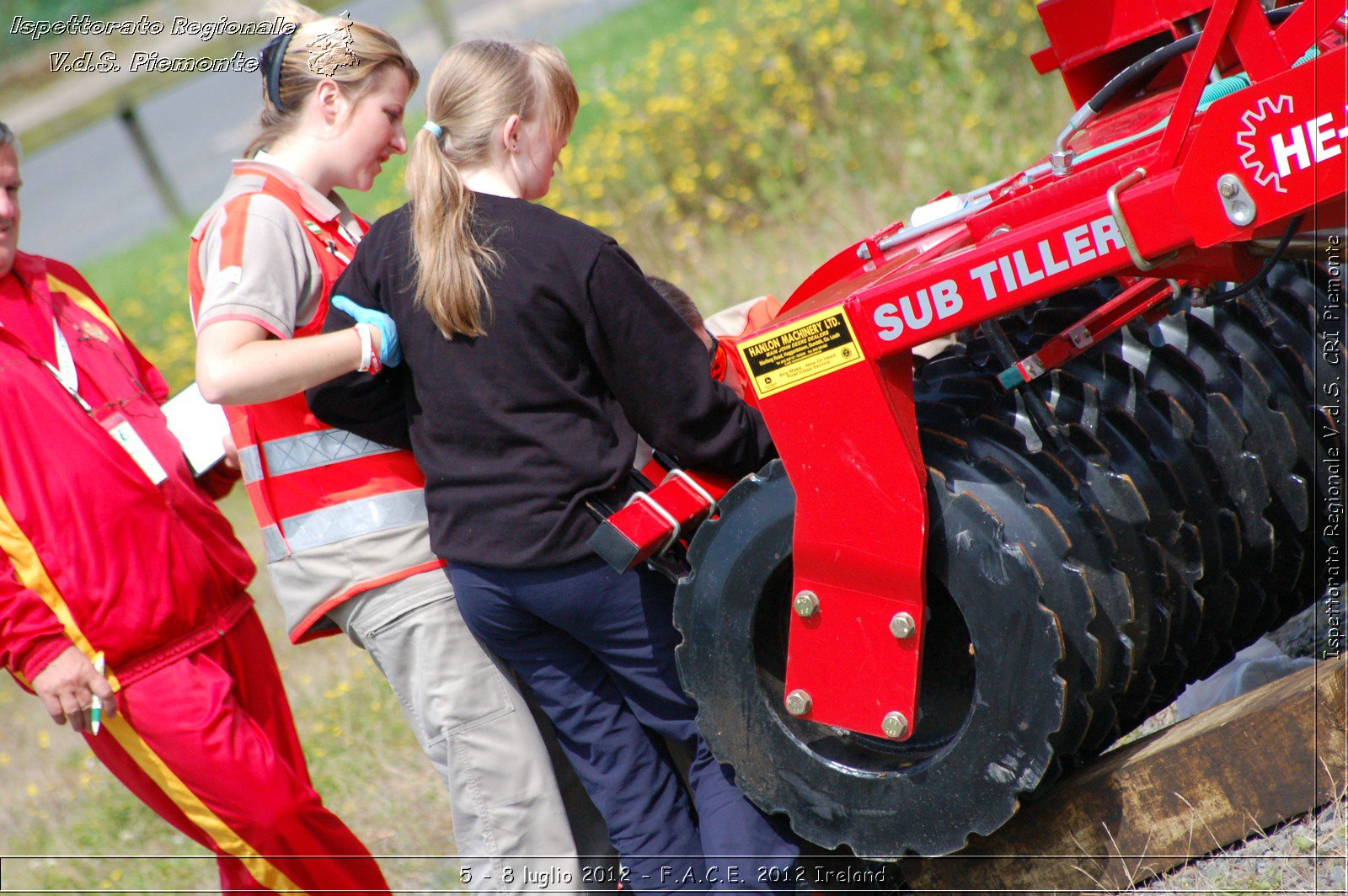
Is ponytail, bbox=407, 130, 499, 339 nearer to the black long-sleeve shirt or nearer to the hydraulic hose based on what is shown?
the black long-sleeve shirt

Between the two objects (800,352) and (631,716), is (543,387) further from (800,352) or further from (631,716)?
(631,716)

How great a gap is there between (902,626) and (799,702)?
10.5 inches

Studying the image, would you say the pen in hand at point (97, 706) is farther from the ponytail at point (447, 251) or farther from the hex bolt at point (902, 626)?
the hex bolt at point (902, 626)

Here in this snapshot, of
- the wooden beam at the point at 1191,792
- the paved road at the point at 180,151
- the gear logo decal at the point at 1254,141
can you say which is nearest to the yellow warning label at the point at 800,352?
the gear logo decal at the point at 1254,141

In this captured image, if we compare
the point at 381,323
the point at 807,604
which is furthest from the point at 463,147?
the point at 807,604

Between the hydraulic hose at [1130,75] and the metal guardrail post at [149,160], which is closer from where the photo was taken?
the hydraulic hose at [1130,75]

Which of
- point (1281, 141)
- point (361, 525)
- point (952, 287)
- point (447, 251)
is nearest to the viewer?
point (1281, 141)

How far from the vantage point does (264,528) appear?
2543 mm

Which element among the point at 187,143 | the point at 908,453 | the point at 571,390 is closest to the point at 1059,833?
the point at 908,453

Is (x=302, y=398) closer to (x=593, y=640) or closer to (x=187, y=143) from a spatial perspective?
(x=593, y=640)

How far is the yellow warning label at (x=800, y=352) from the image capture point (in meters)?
2.05

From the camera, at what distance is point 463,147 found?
231cm

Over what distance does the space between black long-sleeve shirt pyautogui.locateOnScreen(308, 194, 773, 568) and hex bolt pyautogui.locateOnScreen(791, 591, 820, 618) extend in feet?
1.01

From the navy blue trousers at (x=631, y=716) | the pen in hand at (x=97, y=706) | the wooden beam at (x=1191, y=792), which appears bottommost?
the wooden beam at (x=1191, y=792)
